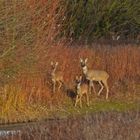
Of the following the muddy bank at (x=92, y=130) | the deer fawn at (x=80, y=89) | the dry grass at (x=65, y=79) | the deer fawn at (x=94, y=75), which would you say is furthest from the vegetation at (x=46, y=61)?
the muddy bank at (x=92, y=130)

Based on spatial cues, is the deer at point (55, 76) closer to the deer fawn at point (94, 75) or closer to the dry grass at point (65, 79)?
the dry grass at point (65, 79)

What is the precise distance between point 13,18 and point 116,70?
30.4ft

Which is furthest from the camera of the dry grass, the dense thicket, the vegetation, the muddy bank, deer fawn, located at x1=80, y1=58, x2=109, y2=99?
the dense thicket

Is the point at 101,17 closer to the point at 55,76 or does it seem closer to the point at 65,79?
the point at 65,79

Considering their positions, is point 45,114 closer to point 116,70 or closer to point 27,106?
point 27,106

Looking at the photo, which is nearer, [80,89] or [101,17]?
[80,89]

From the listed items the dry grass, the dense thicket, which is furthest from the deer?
the dense thicket

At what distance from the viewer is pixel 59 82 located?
2633 cm

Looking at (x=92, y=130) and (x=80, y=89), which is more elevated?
(x=92, y=130)

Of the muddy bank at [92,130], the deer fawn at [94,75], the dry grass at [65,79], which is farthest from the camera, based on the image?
the deer fawn at [94,75]

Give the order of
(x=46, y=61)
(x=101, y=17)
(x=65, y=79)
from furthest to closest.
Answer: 1. (x=101, y=17)
2. (x=65, y=79)
3. (x=46, y=61)

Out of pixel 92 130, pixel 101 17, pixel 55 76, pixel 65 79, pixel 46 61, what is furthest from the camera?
pixel 101 17

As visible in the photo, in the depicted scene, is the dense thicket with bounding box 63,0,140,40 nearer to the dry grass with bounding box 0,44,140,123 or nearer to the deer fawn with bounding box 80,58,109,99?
the dry grass with bounding box 0,44,140,123

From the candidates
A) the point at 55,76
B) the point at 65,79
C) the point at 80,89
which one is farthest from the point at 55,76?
the point at 65,79
